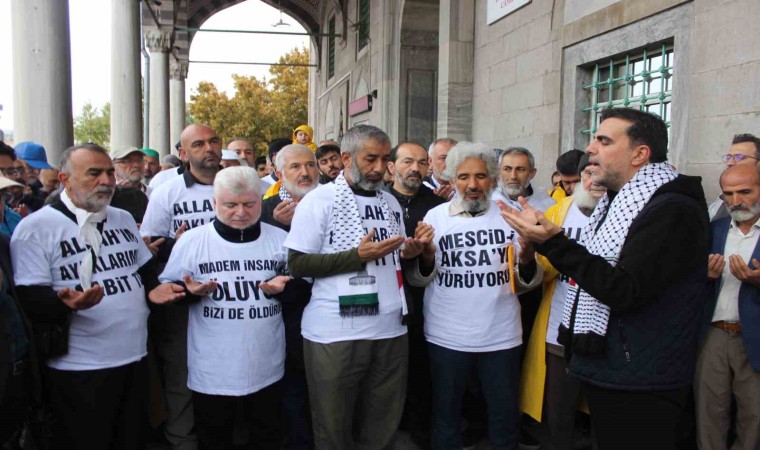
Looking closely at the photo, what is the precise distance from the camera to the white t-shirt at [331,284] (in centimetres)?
296

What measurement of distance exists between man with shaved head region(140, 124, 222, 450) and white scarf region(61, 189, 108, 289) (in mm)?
728

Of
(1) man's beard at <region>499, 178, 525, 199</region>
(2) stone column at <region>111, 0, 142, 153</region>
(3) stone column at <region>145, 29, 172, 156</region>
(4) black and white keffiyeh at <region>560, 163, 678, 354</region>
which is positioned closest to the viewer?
(4) black and white keffiyeh at <region>560, 163, 678, 354</region>

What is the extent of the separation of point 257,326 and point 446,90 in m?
6.12

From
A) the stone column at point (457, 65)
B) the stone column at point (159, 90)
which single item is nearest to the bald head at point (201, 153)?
the stone column at point (457, 65)

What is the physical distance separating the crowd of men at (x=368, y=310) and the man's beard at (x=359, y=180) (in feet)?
0.04

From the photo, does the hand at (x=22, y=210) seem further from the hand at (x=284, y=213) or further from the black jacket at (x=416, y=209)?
the black jacket at (x=416, y=209)

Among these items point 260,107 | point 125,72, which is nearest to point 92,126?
point 260,107

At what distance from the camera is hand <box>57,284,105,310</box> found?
2559mm

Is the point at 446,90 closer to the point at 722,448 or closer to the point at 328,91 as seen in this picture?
the point at 722,448

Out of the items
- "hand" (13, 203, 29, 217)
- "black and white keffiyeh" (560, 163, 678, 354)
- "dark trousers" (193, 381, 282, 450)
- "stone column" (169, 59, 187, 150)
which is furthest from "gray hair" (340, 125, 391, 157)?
"stone column" (169, 59, 187, 150)

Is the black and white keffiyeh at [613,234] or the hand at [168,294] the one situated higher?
the black and white keffiyeh at [613,234]

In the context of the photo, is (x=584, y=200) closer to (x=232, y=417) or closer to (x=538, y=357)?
(x=538, y=357)

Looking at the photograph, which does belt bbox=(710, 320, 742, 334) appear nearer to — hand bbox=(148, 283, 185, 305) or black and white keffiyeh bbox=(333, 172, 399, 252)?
black and white keffiyeh bbox=(333, 172, 399, 252)

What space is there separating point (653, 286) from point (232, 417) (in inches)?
85.2
